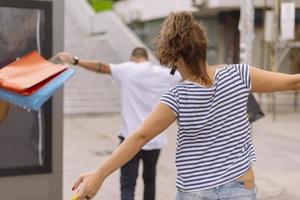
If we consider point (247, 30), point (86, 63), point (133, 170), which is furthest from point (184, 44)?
point (247, 30)

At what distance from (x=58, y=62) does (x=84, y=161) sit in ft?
13.7

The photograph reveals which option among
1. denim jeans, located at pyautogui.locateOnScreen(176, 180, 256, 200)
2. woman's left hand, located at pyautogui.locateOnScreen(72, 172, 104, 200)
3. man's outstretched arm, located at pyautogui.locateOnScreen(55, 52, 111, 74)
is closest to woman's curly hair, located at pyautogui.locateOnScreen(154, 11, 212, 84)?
denim jeans, located at pyautogui.locateOnScreen(176, 180, 256, 200)

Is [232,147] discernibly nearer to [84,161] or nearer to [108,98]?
Result: [84,161]

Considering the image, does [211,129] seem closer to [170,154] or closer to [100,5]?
[170,154]

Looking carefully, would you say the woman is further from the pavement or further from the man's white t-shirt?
the pavement

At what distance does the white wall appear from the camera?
76.7ft

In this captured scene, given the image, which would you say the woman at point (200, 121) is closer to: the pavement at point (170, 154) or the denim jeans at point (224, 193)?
the denim jeans at point (224, 193)

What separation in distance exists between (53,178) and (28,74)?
1.09 m

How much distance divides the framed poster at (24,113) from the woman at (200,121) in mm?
2380

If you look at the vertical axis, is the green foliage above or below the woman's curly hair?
above

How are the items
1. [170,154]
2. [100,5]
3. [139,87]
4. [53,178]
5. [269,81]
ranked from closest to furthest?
1. [269,81]
2. [53,178]
3. [139,87]
4. [170,154]
5. [100,5]

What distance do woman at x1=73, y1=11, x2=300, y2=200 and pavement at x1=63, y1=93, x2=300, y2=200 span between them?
3836 millimetres

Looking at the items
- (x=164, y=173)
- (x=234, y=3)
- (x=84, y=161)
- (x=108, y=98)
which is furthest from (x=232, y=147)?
(x=234, y=3)

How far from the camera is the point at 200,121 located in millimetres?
2379
